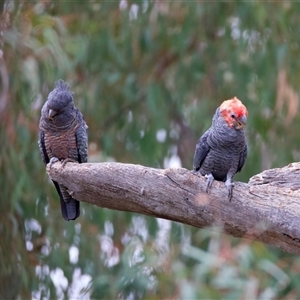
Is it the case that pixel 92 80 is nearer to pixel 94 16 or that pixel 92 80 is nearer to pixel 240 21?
pixel 94 16

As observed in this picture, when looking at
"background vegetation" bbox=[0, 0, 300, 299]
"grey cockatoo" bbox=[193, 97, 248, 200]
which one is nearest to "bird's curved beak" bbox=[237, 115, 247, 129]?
"grey cockatoo" bbox=[193, 97, 248, 200]

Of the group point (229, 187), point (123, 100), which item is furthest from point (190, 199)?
point (123, 100)

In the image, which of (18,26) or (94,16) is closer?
(18,26)

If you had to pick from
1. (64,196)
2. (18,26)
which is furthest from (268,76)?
(64,196)

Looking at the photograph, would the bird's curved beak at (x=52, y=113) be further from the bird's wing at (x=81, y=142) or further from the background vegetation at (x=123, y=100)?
the background vegetation at (x=123, y=100)

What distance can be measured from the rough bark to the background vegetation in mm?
1525

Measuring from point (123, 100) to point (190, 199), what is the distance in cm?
299

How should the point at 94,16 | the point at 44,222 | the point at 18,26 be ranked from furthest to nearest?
the point at 94,16, the point at 44,222, the point at 18,26

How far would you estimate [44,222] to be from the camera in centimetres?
559

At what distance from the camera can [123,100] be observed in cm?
614

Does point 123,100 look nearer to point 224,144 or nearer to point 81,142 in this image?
point 81,142

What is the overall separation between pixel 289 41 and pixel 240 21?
1.30ft

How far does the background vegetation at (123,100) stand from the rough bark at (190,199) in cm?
153

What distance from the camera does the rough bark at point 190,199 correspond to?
10.6 feet
